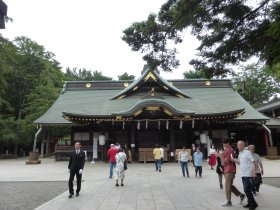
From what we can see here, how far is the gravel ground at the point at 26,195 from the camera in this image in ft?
26.8

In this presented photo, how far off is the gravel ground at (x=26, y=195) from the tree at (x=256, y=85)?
38999 mm

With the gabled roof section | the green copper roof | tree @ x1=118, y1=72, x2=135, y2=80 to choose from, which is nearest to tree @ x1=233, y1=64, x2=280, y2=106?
the green copper roof

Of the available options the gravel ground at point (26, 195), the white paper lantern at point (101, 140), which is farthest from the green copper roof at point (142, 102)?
the gravel ground at point (26, 195)

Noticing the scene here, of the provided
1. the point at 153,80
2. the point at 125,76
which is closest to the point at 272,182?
the point at 153,80

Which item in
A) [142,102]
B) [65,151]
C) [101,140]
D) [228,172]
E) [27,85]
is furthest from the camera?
[27,85]

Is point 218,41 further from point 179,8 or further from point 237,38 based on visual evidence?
point 179,8

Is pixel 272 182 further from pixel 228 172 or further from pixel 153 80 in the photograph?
pixel 153 80

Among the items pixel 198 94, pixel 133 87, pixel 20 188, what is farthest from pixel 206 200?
pixel 198 94

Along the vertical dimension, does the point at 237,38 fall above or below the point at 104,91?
below

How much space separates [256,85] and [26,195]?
4213cm

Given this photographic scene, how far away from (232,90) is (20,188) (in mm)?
25778

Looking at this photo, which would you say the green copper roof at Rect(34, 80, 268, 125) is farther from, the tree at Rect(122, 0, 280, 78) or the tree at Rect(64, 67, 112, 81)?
the tree at Rect(64, 67, 112, 81)

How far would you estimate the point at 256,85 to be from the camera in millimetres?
45625

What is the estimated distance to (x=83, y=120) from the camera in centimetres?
2331
